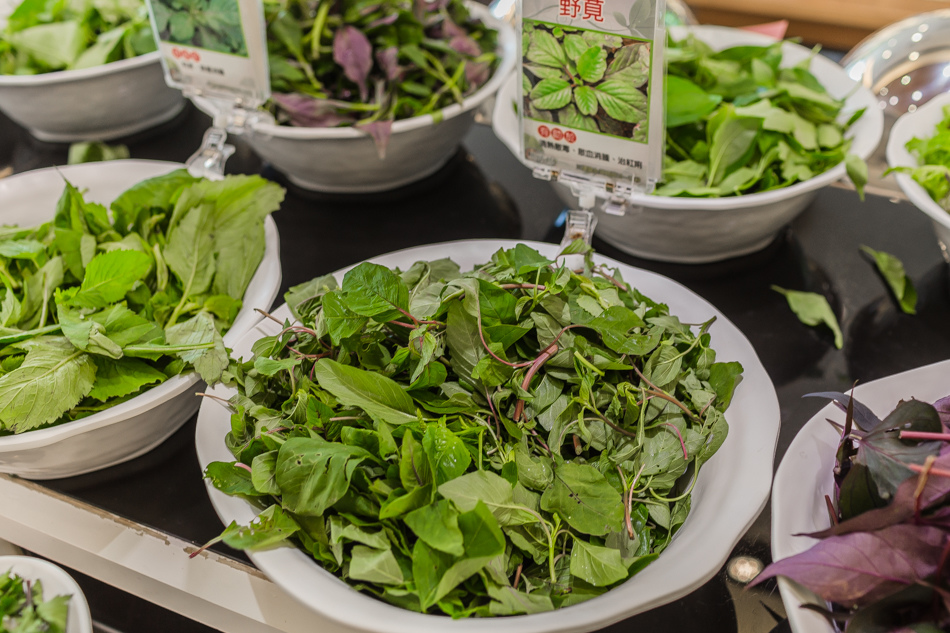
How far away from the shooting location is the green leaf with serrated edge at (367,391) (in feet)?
1.66

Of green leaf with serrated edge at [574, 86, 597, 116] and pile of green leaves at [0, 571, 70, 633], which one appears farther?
green leaf with serrated edge at [574, 86, 597, 116]

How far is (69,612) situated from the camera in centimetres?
49

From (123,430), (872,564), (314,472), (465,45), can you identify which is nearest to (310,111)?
(465,45)

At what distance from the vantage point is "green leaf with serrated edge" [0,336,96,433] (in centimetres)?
56

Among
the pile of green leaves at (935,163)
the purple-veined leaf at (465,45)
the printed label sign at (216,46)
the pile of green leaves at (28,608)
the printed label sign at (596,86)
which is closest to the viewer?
the pile of green leaves at (28,608)

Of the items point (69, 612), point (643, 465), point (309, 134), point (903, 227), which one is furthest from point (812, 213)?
point (69, 612)

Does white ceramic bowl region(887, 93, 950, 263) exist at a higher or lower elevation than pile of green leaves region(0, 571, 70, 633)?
higher

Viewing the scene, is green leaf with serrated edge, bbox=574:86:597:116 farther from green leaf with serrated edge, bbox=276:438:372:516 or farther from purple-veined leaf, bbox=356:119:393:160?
green leaf with serrated edge, bbox=276:438:372:516

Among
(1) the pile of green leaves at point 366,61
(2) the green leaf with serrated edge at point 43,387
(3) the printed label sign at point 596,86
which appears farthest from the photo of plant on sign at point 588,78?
(2) the green leaf with serrated edge at point 43,387

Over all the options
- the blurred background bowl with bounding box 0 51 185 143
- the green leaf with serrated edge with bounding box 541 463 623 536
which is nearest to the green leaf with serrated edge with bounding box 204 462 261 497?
Result: the green leaf with serrated edge with bounding box 541 463 623 536

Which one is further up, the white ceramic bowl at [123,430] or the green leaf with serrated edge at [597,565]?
the green leaf with serrated edge at [597,565]

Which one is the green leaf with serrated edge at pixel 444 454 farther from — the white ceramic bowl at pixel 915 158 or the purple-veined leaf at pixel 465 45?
the purple-veined leaf at pixel 465 45

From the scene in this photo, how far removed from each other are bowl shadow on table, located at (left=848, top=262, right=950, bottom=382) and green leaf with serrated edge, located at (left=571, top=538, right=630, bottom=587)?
382mm

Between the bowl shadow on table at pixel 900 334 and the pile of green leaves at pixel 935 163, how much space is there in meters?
0.12
